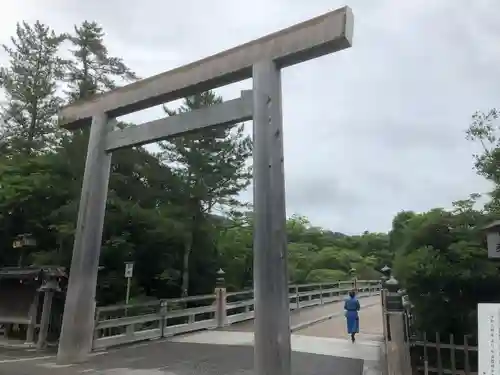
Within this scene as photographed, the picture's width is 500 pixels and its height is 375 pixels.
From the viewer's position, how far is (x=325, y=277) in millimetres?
31781

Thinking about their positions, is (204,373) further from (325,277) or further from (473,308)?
(325,277)

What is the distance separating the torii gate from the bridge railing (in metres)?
1.23

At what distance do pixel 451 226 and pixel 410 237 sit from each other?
0.61m

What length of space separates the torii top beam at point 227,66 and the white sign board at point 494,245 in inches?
131

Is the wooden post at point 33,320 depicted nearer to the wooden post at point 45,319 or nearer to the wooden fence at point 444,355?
the wooden post at point 45,319

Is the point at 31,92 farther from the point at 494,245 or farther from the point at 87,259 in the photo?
the point at 494,245

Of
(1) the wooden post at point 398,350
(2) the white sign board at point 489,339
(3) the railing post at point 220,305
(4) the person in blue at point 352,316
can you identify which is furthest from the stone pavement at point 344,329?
(2) the white sign board at point 489,339

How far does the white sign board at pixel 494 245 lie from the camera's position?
5.27 m

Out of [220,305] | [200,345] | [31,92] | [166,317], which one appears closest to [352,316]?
[200,345]

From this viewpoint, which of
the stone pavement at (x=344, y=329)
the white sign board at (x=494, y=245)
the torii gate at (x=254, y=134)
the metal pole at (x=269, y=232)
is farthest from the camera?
the stone pavement at (x=344, y=329)

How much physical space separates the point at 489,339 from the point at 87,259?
7703 millimetres

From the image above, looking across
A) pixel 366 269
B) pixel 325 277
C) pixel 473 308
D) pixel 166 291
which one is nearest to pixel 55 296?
pixel 166 291

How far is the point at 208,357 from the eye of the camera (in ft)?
30.6

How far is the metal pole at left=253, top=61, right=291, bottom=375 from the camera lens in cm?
616
